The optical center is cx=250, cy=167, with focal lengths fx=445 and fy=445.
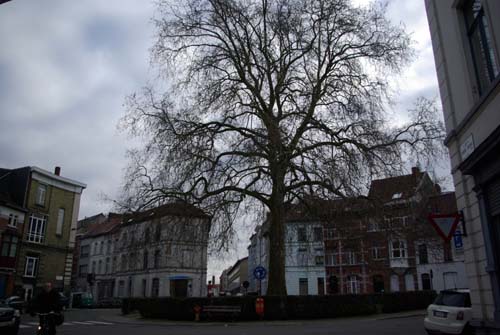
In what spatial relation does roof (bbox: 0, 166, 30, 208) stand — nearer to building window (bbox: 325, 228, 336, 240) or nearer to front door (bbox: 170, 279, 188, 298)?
front door (bbox: 170, 279, 188, 298)

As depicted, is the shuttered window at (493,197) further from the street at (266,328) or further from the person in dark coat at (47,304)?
the person in dark coat at (47,304)

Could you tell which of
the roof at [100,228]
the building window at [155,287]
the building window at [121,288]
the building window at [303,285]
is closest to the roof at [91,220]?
the roof at [100,228]

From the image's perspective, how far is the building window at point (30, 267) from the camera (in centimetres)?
4359

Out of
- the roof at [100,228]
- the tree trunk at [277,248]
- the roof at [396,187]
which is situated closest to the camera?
the roof at [396,187]

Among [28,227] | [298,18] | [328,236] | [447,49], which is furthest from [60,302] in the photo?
[28,227]

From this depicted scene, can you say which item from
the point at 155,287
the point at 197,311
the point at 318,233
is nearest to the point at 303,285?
the point at 155,287

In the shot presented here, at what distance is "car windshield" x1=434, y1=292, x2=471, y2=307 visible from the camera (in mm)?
12711

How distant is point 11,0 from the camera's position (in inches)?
267

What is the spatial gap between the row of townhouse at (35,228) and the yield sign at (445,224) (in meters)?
39.6

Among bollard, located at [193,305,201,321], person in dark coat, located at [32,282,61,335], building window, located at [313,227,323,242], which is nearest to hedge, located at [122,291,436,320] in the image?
bollard, located at [193,305,201,321]

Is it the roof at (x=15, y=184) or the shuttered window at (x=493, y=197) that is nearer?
the shuttered window at (x=493, y=197)

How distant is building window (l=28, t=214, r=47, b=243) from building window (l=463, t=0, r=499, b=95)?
4469 cm

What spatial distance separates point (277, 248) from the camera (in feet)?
74.8

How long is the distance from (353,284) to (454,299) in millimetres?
44945
